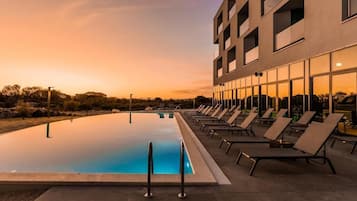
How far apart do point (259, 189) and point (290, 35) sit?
8837 millimetres

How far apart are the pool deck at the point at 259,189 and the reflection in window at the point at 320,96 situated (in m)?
4.44

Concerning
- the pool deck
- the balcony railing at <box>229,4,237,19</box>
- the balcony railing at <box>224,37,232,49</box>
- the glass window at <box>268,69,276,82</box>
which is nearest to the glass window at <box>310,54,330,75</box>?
the glass window at <box>268,69,276,82</box>

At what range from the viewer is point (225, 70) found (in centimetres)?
2194

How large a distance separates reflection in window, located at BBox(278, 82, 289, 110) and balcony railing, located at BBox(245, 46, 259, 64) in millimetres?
3204

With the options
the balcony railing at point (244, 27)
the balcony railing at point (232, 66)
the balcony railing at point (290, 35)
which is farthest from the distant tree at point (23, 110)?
the balcony railing at point (290, 35)

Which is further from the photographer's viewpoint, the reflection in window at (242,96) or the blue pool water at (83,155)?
the reflection in window at (242,96)

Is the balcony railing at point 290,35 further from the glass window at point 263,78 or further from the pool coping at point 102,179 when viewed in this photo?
the pool coping at point 102,179

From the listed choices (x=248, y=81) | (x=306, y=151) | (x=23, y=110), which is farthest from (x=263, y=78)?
(x=23, y=110)

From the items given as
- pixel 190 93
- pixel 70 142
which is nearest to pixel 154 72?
pixel 190 93

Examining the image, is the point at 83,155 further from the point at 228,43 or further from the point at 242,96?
the point at 228,43

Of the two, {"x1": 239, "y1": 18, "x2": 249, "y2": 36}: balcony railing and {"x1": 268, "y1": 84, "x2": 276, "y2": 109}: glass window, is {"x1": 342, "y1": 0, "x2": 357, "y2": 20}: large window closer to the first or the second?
{"x1": 268, "y1": 84, "x2": 276, "y2": 109}: glass window

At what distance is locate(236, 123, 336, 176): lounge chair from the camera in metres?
3.76

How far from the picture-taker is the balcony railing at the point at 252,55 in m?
14.1

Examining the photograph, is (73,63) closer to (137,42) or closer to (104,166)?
(137,42)
